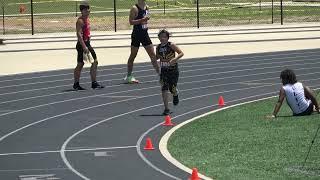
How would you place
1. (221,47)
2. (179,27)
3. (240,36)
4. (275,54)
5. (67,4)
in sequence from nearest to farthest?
(275,54) < (221,47) < (240,36) < (179,27) < (67,4)

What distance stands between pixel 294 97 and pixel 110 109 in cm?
346

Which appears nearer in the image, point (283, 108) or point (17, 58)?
point (283, 108)

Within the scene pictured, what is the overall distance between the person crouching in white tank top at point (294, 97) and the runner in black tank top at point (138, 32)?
17.4 feet

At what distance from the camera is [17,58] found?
2639 centimetres

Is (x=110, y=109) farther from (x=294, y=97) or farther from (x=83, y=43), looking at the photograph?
(x=294, y=97)

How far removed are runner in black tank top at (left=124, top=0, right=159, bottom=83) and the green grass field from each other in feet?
14.6

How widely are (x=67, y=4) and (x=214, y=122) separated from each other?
5870 centimetres

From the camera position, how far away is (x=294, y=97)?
13.6 metres

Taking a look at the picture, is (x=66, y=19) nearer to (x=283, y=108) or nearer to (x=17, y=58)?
(x=17, y=58)

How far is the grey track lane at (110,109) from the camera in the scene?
10.5 meters

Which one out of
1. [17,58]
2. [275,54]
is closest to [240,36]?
[275,54]

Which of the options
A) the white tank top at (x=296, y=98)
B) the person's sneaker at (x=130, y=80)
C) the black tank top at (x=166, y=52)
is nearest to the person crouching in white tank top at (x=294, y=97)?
the white tank top at (x=296, y=98)

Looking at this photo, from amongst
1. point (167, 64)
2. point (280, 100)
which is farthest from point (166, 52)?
point (280, 100)

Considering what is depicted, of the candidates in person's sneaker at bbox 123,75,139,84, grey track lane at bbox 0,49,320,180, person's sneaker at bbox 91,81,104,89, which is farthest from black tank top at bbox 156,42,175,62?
person's sneaker at bbox 123,75,139,84
